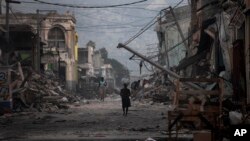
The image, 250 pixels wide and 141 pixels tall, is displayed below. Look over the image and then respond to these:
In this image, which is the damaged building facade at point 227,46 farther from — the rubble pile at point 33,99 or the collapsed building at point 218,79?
the rubble pile at point 33,99

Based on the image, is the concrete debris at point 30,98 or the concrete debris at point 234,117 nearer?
the concrete debris at point 234,117

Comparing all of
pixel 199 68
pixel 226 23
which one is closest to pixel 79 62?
pixel 199 68

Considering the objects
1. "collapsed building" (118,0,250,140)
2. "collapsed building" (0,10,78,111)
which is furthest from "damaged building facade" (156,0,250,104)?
"collapsed building" (0,10,78,111)

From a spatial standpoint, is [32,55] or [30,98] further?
[32,55]

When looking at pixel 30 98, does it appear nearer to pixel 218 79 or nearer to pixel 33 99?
pixel 33 99

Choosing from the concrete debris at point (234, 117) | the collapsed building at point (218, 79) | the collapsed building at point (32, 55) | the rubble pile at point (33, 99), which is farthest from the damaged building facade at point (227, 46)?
the collapsed building at point (32, 55)

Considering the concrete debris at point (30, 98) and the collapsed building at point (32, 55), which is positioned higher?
the collapsed building at point (32, 55)

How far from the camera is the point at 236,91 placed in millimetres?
18734

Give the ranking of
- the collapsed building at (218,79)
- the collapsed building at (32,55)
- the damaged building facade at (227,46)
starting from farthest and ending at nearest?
the collapsed building at (32,55)
the damaged building facade at (227,46)
the collapsed building at (218,79)

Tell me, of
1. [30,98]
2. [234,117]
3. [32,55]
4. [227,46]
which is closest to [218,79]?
[234,117]

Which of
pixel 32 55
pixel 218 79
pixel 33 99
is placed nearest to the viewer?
pixel 218 79

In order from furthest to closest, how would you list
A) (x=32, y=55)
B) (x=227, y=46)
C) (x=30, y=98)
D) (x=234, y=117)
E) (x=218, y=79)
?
(x=32, y=55), (x=30, y=98), (x=227, y=46), (x=234, y=117), (x=218, y=79)

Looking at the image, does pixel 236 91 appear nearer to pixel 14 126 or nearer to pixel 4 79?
pixel 14 126

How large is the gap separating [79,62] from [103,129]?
7011 centimetres
